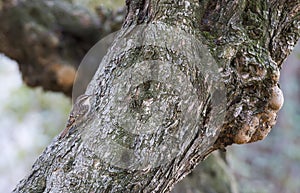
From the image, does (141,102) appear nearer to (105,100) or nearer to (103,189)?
(105,100)

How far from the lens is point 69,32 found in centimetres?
246

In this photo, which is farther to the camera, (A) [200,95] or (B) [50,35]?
(B) [50,35]

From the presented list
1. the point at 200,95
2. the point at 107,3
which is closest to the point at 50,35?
the point at 107,3

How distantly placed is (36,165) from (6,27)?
1440 mm

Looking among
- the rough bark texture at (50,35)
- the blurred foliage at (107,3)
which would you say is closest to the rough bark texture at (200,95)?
the blurred foliage at (107,3)

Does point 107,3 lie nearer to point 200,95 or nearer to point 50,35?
point 50,35

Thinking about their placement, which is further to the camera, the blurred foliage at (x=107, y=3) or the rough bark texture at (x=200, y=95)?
the blurred foliage at (x=107, y=3)

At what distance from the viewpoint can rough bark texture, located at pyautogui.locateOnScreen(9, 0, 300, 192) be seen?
0.97 m

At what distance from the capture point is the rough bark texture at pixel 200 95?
974mm

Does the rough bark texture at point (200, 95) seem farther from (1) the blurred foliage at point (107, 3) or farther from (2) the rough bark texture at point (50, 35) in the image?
(2) the rough bark texture at point (50, 35)

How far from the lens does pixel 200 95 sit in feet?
3.36

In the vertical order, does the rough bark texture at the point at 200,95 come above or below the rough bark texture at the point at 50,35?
below

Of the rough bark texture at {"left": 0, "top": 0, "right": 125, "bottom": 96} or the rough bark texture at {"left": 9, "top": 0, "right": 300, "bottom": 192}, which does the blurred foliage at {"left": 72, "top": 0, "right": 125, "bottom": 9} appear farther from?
the rough bark texture at {"left": 9, "top": 0, "right": 300, "bottom": 192}

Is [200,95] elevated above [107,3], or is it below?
below
